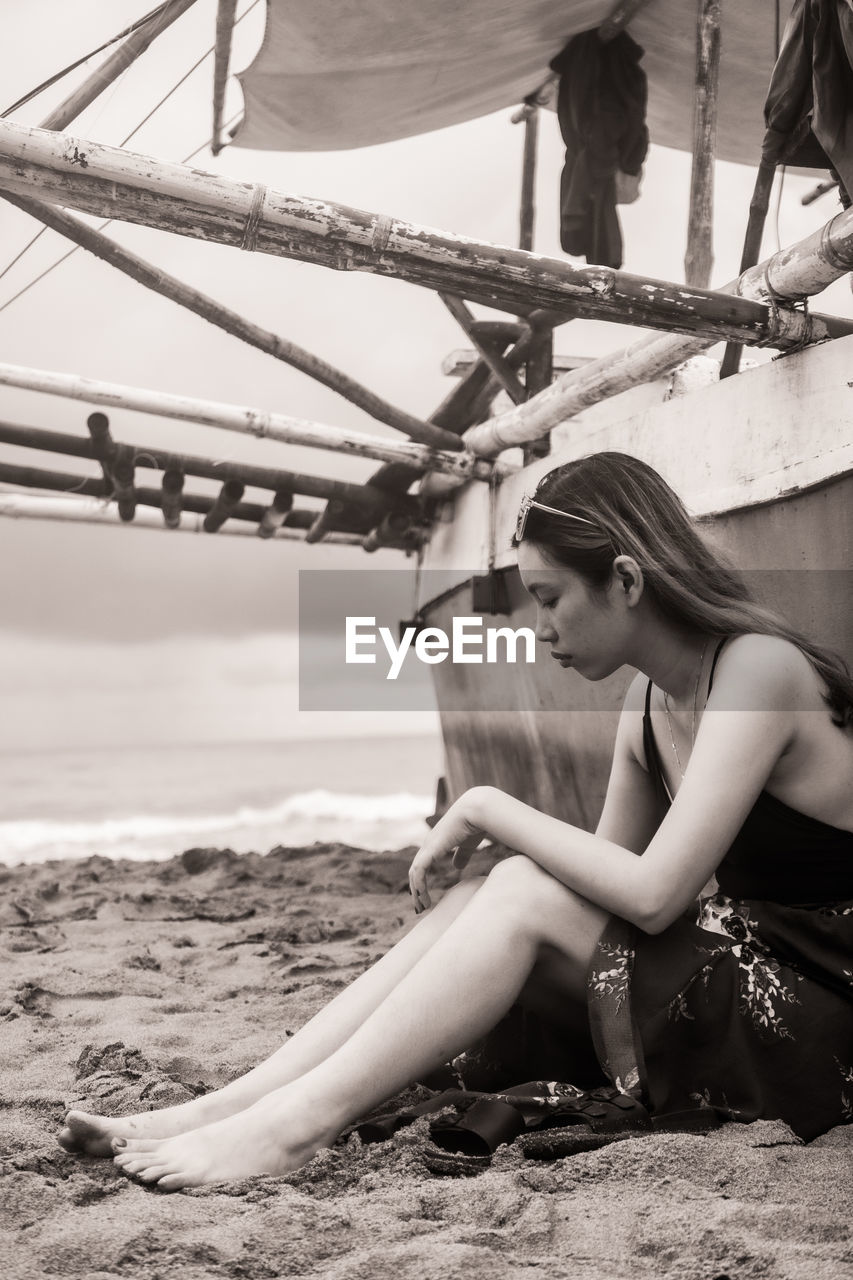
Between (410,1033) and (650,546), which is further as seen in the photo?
(650,546)

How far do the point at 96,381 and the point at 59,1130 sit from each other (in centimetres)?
402

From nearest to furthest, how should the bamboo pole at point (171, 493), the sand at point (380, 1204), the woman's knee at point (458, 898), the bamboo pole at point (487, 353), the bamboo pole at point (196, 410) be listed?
the sand at point (380, 1204) < the woman's knee at point (458, 898) < the bamboo pole at point (196, 410) < the bamboo pole at point (487, 353) < the bamboo pole at point (171, 493)

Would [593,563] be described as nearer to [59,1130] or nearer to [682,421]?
[59,1130]

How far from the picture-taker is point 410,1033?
1678 millimetres

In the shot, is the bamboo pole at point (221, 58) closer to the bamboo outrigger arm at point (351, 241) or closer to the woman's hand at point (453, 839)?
the bamboo outrigger arm at point (351, 241)

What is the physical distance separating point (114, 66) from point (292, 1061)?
13.2 feet

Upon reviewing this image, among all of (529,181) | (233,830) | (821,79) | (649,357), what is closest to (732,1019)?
(821,79)

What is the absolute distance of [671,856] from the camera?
171 cm

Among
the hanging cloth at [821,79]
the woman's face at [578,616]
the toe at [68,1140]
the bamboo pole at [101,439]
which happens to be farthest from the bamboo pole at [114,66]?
the toe at [68,1140]

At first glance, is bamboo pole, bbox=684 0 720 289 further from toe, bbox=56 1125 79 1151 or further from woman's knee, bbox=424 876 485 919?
toe, bbox=56 1125 79 1151

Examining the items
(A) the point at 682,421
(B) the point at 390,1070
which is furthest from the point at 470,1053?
(A) the point at 682,421

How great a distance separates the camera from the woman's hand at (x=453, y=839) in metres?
1.97

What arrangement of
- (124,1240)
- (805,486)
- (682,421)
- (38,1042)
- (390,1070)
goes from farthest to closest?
(682,421) → (805,486) → (38,1042) → (390,1070) → (124,1240)

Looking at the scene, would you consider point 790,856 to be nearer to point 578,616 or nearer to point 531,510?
point 578,616
